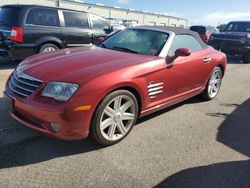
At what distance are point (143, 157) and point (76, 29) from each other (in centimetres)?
641

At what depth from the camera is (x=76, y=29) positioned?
356 inches

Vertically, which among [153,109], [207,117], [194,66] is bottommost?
[207,117]

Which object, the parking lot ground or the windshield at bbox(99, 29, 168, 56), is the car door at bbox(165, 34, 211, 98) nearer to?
the windshield at bbox(99, 29, 168, 56)

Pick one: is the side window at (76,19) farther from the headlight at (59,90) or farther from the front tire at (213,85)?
the headlight at (59,90)

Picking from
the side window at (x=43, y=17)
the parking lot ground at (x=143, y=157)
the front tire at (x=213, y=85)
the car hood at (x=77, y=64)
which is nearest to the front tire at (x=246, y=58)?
the front tire at (x=213, y=85)

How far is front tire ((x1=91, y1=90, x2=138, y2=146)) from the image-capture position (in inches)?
137

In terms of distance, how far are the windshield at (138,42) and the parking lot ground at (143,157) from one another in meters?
1.12

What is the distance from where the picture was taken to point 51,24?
845 cm

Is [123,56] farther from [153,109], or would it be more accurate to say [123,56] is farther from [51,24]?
[51,24]

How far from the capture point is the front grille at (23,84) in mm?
3427

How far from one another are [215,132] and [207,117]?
0.67 meters

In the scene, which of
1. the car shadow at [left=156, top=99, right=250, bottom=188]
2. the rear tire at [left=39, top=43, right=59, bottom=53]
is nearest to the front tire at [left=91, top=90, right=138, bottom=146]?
the car shadow at [left=156, top=99, right=250, bottom=188]

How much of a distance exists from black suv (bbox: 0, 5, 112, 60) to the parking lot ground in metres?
3.58

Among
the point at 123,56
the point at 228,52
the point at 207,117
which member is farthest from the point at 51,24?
the point at 228,52
